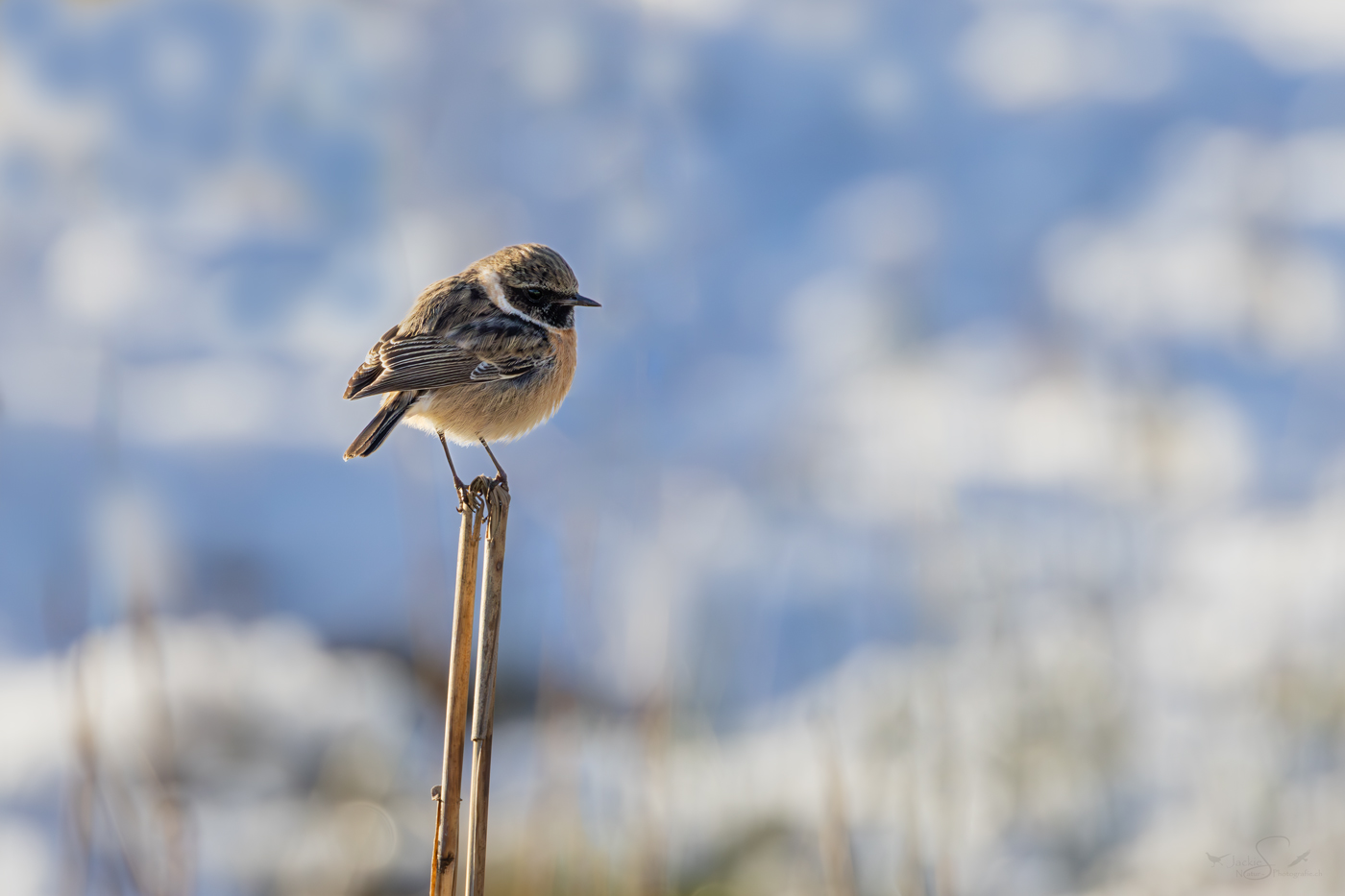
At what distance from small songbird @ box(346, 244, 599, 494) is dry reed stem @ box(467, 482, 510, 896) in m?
1.09

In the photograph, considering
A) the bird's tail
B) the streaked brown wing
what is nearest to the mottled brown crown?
the streaked brown wing

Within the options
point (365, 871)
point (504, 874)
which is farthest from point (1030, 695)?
point (365, 871)

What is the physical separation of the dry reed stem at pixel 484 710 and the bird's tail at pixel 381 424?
3.56 ft

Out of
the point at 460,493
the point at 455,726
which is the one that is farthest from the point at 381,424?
the point at 455,726

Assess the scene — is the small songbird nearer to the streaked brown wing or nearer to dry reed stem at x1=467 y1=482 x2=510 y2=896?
the streaked brown wing

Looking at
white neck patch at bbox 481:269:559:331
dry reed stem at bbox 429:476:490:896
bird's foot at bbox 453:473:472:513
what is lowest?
dry reed stem at bbox 429:476:490:896

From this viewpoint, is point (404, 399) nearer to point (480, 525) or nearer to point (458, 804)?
point (480, 525)

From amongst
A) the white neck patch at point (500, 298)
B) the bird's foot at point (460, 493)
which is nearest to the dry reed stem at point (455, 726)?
the bird's foot at point (460, 493)

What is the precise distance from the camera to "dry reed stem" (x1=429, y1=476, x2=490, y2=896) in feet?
7.01

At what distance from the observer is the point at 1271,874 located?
352cm

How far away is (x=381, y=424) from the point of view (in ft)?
11.1

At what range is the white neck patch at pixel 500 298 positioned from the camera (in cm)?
421

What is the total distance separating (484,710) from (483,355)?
1982 millimetres

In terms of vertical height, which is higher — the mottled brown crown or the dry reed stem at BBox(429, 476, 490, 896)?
the mottled brown crown
